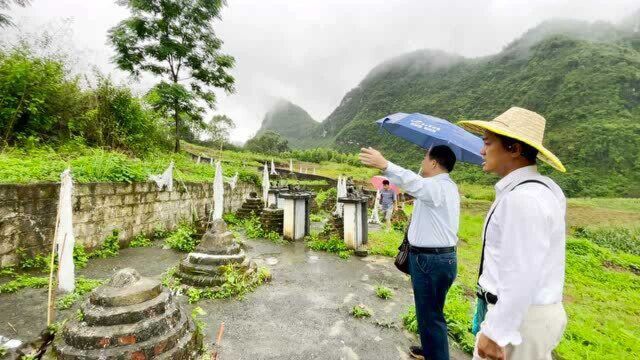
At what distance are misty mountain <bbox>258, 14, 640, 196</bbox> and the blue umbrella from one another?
44.3m

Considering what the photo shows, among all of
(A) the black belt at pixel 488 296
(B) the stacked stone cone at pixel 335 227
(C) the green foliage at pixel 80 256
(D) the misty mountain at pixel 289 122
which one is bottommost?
(C) the green foliage at pixel 80 256

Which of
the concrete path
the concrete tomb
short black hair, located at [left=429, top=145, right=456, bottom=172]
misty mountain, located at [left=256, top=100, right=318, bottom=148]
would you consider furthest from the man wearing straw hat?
misty mountain, located at [left=256, top=100, right=318, bottom=148]

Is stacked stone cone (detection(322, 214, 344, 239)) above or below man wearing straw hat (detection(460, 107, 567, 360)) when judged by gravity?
below

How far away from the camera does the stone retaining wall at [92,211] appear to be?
496cm

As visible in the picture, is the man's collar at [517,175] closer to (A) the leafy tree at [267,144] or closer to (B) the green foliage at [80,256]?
(B) the green foliage at [80,256]

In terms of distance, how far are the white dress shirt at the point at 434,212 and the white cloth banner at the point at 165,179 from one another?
702 centimetres

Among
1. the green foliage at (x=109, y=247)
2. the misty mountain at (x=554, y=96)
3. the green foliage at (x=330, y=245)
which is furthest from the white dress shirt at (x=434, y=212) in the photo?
the misty mountain at (x=554, y=96)

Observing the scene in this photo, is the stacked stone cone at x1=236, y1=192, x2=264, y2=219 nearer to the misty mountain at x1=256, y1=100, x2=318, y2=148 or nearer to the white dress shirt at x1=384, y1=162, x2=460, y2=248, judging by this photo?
the white dress shirt at x1=384, y1=162, x2=460, y2=248

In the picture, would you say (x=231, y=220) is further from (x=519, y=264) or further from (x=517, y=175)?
(x=519, y=264)

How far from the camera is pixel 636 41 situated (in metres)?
75.4

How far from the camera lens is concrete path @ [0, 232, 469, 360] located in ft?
11.6

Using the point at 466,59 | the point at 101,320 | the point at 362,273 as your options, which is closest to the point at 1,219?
the point at 101,320

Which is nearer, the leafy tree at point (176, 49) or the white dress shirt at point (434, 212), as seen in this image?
the white dress shirt at point (434, 212)

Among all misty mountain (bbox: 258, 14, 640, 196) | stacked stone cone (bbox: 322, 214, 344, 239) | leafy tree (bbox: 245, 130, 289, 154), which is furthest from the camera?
leafy tree (bbox: 245, 130, 289, 154)
